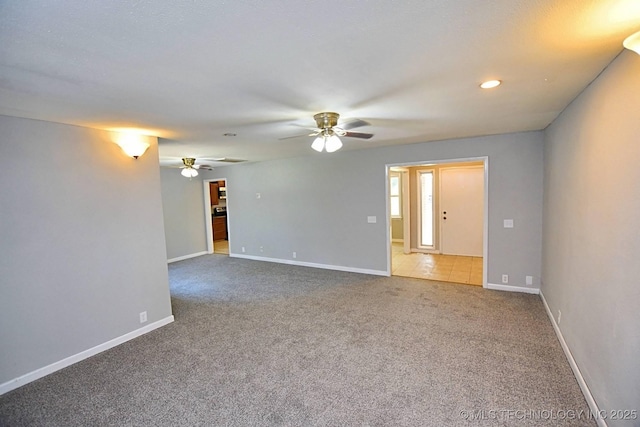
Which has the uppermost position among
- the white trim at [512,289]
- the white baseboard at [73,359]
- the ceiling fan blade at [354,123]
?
the ceiling fan blade at [354,123]

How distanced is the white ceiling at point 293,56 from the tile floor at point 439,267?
3.21 meters

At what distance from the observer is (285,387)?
8.04ft

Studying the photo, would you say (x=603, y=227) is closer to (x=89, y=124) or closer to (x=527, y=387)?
(x=527, y=387)

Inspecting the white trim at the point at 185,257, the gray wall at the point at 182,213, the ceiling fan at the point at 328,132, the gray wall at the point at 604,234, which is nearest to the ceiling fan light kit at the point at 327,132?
the ceiling fan at the point at 328,132

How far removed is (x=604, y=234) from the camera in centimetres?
194

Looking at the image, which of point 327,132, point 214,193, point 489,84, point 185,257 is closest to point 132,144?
point 327,132

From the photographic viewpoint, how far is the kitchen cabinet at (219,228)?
33.8ft

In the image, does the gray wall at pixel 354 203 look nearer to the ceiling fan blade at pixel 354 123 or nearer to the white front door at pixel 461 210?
the ceiling fan blade at pixel 354 123

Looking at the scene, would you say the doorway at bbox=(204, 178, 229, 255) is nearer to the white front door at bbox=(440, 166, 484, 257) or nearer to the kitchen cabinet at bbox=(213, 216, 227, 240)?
the kitchen cabinet at bbox=(213, 216, 227, 240)

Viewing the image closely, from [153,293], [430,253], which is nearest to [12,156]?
[153,293]

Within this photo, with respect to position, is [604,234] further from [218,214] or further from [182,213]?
[218,214]

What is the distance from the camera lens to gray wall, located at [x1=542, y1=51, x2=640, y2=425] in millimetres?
1612

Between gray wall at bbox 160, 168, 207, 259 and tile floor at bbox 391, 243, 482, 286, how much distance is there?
5213 mm

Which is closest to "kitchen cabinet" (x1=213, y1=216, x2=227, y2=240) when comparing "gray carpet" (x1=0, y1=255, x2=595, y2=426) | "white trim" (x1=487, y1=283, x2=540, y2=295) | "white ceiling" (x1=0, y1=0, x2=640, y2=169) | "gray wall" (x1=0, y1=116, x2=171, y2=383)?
"gray carpet" (x1=0, y1=255, x2=595, y2=426)
